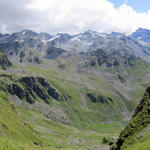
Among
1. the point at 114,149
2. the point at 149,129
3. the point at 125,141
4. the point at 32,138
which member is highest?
the point at 149,129

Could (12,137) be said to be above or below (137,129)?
below

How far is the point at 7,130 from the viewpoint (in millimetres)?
115938

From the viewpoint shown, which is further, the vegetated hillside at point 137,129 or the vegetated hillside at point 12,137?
the vegetated hillside at point 137,129

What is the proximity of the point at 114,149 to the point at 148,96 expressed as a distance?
24153 mm

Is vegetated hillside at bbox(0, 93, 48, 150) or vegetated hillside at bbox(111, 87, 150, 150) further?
vegetated hillside at bbox(111, 87, 150, 150)

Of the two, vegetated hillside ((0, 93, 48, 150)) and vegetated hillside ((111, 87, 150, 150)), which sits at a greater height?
vegetated hillside ((111, 87, 150, 150))

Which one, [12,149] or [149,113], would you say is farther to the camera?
[149,113]

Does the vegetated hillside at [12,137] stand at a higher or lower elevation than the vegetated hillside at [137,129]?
lower

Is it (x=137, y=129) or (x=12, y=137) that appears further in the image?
(x=12, y=137)

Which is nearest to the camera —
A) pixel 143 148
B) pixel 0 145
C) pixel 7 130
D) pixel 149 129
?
pixel 0 145

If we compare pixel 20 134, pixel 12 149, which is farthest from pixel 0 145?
pixel 20 134

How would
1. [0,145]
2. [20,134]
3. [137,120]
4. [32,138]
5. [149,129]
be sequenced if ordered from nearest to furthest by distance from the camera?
1. [0,145]
2. [149,129]
3. [137,120]
4. [20,134]
5. [32,138]

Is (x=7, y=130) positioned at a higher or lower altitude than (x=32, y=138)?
higher

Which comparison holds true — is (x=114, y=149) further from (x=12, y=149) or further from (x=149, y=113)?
(x=12, y=149)
